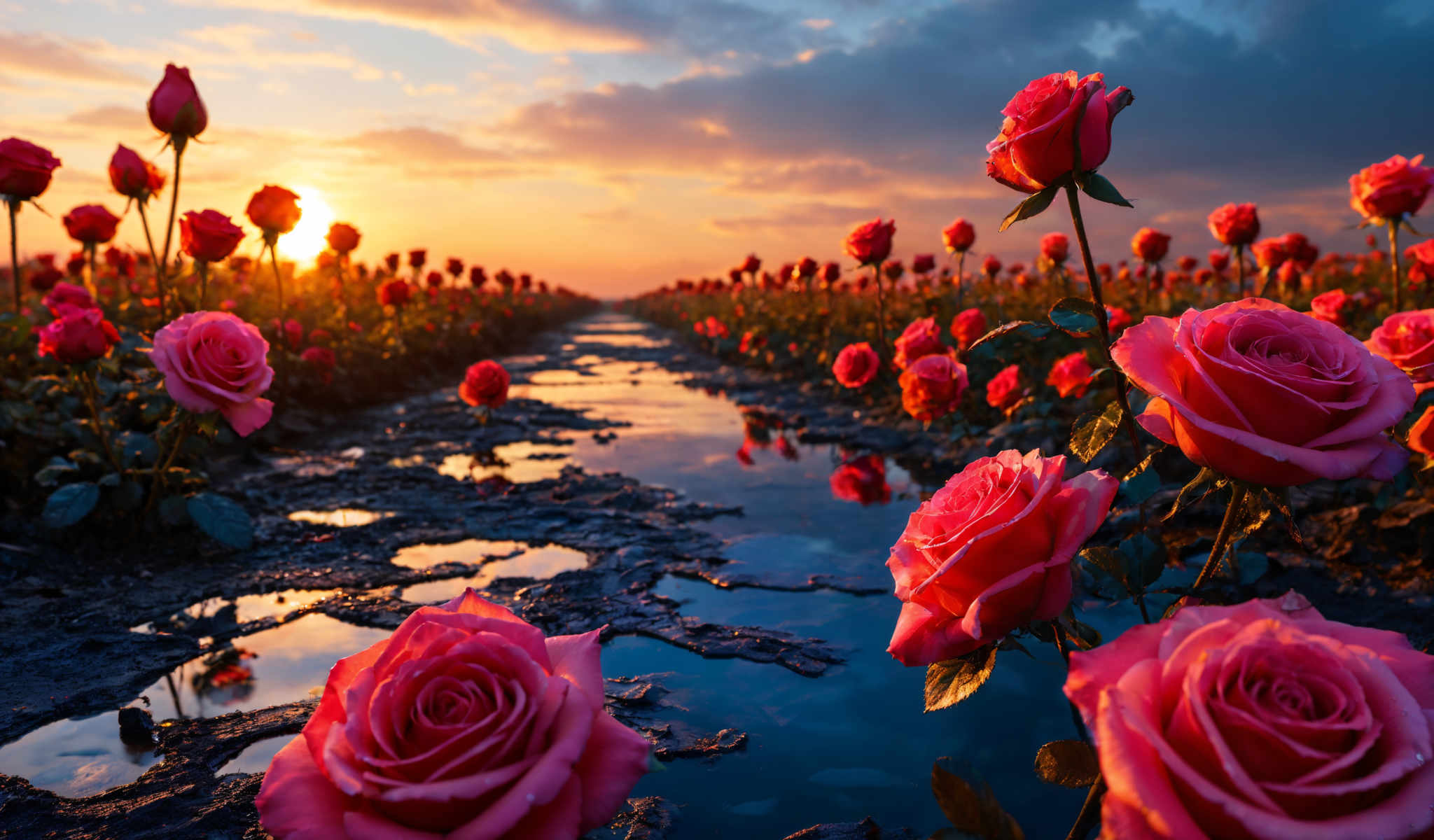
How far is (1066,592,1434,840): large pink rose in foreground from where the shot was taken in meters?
0.67

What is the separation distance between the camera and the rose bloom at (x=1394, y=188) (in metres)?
3.62

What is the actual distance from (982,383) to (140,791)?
5.54 meters

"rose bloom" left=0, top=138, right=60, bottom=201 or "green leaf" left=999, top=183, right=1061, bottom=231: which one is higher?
"rose bloom" left=0, top=138, right=60, bottom=201

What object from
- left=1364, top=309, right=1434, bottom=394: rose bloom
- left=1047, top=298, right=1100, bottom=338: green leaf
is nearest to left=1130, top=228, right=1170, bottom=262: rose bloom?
left=1364, top=309, right=1434, bottom=394: rose bloom

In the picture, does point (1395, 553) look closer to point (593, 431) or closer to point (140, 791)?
point (140, 791)

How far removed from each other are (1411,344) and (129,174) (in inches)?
221

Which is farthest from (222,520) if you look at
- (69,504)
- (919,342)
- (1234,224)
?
(1234,224)

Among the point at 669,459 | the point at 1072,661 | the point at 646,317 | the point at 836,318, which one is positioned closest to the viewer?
the point at 1072,661

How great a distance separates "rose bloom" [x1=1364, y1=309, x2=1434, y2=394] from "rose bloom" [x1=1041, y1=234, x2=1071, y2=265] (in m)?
3.76

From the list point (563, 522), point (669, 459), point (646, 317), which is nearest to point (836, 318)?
point (669, 459)

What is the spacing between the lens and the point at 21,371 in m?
4.54

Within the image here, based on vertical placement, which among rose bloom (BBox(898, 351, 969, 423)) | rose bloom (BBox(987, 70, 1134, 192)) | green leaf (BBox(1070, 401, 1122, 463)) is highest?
rose bloom (BBox(987, 70, 1134, 192))

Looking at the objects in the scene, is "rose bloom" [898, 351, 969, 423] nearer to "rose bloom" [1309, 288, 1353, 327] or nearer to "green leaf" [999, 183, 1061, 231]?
"rose bloom" [1309, 288, 1353, 327]

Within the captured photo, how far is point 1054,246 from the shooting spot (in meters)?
5.97
